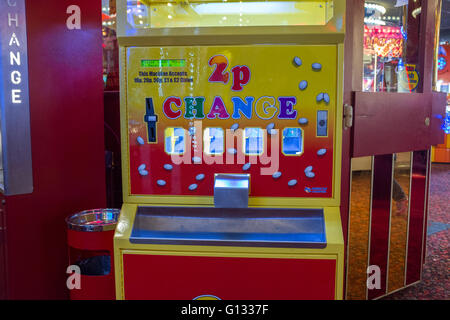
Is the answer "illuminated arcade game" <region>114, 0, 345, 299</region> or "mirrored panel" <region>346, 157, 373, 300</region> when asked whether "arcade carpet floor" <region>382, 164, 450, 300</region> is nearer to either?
"mirrored panel" <region>346, 157, 373, 300</region>

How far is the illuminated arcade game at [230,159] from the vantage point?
5.40 feet

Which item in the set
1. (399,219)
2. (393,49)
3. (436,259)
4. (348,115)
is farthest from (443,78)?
(348,115)

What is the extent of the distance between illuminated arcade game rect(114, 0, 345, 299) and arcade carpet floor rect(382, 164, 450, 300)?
1.67m

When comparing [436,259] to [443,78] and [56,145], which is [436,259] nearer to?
[56,145]

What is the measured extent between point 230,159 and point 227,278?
1.53 feet

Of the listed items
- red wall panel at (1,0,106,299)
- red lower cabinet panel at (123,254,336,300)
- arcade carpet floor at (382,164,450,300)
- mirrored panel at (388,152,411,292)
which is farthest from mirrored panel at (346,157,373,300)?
red wall panel at (1,0,106,299)

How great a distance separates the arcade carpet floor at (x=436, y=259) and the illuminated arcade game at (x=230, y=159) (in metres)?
1.67

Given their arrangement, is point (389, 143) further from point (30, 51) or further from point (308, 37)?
point (30, 51)

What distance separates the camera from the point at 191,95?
67.7 inches

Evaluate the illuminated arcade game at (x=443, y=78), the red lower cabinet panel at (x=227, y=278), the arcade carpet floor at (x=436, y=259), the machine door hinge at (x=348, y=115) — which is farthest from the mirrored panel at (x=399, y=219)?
the illuminated arcade game at (x=443, y=78)

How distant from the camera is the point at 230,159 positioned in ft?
5.67

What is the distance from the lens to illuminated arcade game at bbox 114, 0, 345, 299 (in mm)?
1646

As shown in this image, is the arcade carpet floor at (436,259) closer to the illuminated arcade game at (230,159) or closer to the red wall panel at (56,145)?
the illuminated arcade game at (230,159)
